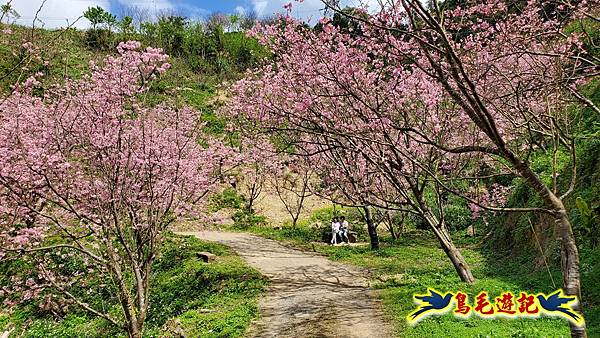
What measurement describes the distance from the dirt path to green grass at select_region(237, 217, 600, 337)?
460mm

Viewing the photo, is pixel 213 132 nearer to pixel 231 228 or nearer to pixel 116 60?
pixel 231 228

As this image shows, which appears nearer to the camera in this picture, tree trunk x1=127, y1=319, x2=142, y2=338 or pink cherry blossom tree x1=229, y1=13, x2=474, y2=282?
tree trunk x1=127, y1=319, x2=142, y2=338

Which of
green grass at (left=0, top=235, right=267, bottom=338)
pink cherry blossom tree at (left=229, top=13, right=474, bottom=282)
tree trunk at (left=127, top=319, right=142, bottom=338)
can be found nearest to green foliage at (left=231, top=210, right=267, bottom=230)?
green grass at (left=0, top=235, right=267, bottom=338)

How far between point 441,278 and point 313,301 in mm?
3024

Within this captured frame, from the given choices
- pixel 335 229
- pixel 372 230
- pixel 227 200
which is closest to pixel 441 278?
pixel 372 230

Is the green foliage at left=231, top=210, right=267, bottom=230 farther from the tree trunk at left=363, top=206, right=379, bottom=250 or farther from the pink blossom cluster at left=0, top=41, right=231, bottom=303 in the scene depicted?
the pink blossom cluster at left=0, top=41, right=231, bottom=303

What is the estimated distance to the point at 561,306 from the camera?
3.43 metres

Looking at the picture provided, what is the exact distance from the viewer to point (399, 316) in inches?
342

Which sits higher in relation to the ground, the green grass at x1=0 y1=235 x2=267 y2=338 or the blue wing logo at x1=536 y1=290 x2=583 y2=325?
the blue wing logo at x1=536 y1=290 x2=583 y2=325

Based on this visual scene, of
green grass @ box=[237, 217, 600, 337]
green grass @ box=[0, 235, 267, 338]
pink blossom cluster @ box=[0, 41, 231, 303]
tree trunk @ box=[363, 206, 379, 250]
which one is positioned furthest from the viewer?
tree trunk @ box=[363, 206, 379, 250]

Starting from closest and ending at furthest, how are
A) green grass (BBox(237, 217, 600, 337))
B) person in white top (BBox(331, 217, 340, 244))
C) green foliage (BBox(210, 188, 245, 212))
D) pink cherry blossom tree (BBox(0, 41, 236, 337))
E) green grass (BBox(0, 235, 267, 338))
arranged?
1. pink cherry blossom tree (BBox(0, 41, 236, 337))
2. green grass (BBox(237, 217, 600, 337))
3. green grass (BBox(0, 235, 267, 338))
4. person in white top (BBox(331, 217, 340, 244))
5. green foliage (BBox(210, 188, 245, 212))

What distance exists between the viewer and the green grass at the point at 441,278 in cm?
713

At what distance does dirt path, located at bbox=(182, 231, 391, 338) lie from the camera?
27.3ft
